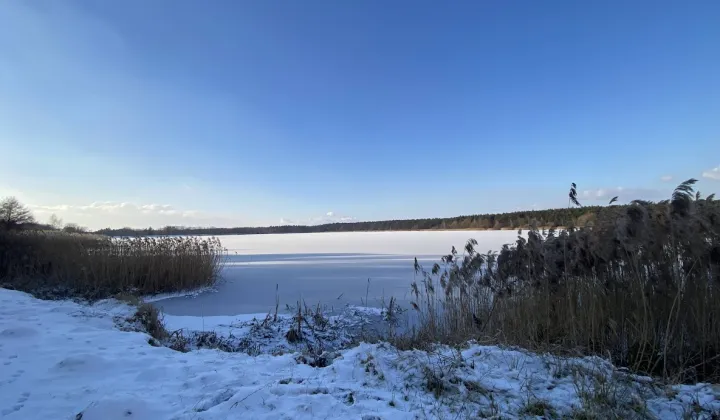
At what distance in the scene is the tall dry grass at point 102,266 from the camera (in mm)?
8461

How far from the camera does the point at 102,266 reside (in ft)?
28.5

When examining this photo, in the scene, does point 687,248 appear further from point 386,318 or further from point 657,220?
point 386,318

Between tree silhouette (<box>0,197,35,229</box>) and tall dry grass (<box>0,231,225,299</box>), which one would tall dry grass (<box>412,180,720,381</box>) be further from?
tree silhouette (<box>0,197,35,229</box>)

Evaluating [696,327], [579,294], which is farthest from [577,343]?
[696,327]

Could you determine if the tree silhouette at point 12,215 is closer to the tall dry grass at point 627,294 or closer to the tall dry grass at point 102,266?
the tall dry grass at point 102,266

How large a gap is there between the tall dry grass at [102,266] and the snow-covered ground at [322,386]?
19.9 ft

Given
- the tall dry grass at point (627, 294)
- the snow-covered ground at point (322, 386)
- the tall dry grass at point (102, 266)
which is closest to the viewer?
the snow-covered ground at point (322, 386)

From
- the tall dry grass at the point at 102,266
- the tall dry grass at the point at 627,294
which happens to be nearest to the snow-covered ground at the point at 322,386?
the tall dry grass at the point at 627,294

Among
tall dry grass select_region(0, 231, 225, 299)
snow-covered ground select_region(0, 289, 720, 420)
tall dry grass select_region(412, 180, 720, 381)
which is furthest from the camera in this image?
tall dry grass select_region(0, 231, 225, 299)

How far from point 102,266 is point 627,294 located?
34.1ft

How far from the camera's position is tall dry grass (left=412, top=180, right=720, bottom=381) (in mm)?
2939

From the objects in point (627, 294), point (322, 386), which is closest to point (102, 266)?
point (322, 386)

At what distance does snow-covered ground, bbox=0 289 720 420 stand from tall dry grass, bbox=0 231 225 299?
607 centimetres

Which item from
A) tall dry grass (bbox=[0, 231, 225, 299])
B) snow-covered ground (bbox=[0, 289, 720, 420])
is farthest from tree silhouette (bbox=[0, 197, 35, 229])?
snow-covered ground (bbox=[0, 289, 720, 420])
